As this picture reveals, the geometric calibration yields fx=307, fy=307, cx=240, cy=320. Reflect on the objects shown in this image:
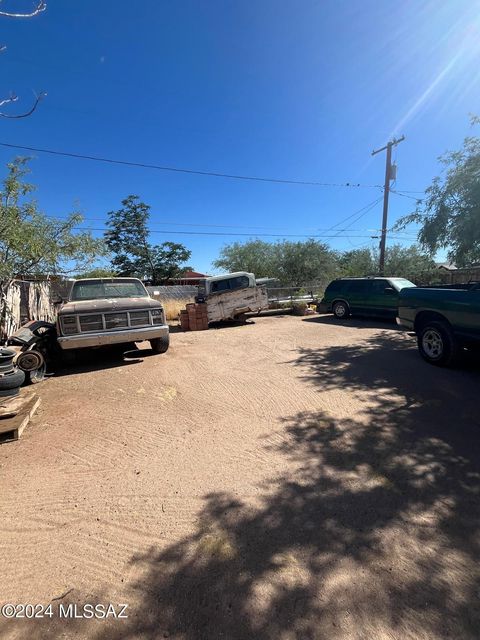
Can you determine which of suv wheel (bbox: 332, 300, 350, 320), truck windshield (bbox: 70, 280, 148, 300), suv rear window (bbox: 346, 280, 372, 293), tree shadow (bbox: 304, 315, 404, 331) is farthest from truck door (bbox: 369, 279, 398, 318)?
truck windshield (bbox: 70, 280, 148, 300)

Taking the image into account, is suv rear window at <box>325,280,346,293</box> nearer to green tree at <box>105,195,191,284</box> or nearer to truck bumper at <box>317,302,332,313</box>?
truck bumper at <box>317,302,332,313</box>

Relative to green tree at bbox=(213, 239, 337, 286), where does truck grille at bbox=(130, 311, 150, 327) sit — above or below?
below

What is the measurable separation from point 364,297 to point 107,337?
9615 millimetres

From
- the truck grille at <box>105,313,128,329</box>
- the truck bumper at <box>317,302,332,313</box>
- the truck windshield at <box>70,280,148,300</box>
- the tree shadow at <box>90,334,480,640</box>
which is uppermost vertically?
the truck windshield at <box>70,280,148,300</box>

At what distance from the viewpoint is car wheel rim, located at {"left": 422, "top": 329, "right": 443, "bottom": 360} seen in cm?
566

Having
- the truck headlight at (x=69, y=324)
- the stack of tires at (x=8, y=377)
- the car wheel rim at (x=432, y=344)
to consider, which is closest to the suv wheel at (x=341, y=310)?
the car wheel rim at (x=432, y=344)

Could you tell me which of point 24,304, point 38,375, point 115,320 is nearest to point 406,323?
point 115,320

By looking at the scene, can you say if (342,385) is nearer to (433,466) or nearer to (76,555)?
(433,466)

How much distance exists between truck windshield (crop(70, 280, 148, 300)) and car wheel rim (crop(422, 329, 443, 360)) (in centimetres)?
627

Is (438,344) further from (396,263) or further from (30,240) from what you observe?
(396,263)

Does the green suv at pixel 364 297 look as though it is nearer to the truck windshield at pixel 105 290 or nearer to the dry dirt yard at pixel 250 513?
the dry dirt yard at pixel 250 513

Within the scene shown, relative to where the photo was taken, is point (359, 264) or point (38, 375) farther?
point (359, 264)

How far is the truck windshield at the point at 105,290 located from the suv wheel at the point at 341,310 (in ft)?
27.7

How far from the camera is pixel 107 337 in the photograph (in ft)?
20.0
